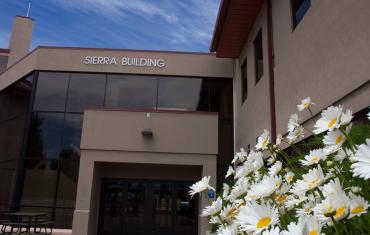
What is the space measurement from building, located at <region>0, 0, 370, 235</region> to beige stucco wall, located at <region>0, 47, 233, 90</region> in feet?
0.15

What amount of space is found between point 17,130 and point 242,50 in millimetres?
11293

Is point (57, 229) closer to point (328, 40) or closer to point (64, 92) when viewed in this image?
point (64, 92)

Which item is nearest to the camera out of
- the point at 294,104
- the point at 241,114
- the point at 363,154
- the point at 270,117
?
the point at 363,154

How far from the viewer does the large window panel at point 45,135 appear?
1647 centimetres

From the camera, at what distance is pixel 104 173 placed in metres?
15.0

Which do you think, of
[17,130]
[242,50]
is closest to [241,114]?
[242,50]

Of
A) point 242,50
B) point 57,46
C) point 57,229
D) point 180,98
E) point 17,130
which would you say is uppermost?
point 57,46

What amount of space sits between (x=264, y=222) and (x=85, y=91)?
53.3ft

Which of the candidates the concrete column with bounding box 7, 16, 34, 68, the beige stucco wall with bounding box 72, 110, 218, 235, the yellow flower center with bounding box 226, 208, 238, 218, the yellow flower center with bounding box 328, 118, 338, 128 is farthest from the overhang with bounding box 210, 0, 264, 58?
the concrete column with bounding box 7, 16, 34, 68

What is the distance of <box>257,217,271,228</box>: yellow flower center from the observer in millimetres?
1182

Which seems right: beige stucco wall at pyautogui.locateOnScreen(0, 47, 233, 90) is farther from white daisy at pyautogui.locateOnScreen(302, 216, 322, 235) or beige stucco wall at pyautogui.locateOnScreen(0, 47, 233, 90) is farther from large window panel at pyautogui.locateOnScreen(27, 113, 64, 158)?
white daisy at pyautogui.locateOnScreen(302, 216, 322, 235)

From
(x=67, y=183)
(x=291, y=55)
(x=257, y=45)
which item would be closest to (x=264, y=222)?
(x=291, y=55)

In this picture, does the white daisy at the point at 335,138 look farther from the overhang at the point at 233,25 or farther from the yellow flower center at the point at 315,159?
the overhang at the point at 233,25

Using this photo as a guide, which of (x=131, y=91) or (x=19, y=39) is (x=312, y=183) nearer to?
(x=131, y=91)
